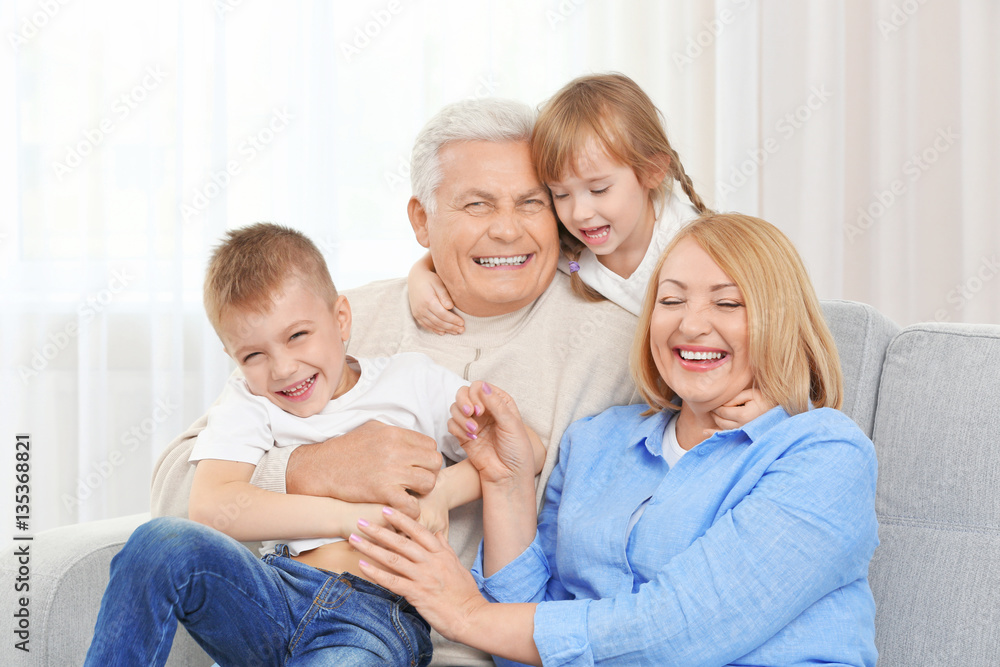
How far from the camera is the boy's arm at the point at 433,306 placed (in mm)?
1860

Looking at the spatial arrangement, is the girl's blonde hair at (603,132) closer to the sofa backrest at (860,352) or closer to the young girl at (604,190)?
the young girl at (604,190)

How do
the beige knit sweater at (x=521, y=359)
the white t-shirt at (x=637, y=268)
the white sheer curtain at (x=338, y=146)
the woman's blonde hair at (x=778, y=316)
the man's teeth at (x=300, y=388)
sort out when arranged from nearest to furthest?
the woman's blonde hair at (x=778, y=316), the man's teeth at (x=300, y=388), the beige knit sweater at (x=521, y=359), the white t-shirt at (x=637, y=268), the white sheer curtain at (x=338, y=146)

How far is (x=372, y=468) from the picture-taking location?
1.49 metres

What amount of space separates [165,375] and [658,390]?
2.40 metres

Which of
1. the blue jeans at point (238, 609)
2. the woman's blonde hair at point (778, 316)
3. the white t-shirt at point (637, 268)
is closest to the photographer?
the blue jeans at point (238, 609)

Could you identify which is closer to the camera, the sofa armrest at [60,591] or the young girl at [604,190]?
the sofa armrest at [60,591]

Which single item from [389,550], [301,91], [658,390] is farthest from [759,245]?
[301,91]

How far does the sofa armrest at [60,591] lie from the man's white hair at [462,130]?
943 millimetres

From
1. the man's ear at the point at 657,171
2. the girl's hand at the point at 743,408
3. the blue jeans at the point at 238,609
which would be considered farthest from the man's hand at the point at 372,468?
the man's ear at the point at 657,171

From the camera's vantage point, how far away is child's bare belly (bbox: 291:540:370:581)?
1450 millimetres

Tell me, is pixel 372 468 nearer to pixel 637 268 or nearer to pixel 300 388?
pixel 300 388

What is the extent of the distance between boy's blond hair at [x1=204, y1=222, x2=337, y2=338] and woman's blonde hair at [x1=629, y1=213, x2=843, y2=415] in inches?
28.0

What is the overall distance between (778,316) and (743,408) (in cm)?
16

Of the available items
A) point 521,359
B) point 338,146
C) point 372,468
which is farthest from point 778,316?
point 338,146
